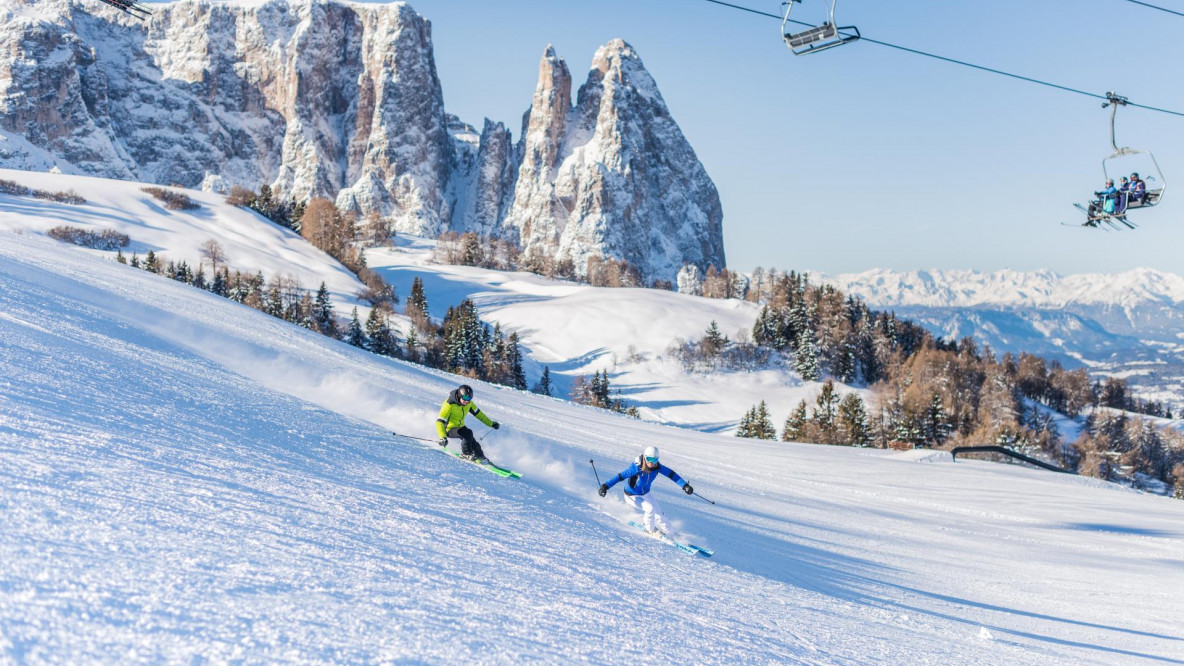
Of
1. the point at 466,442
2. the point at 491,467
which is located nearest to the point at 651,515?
the point at 491,467

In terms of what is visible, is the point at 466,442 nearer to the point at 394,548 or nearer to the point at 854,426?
the point at 394,548

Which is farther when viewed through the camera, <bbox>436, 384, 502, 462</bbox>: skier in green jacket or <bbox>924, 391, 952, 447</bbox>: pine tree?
<bbox>924, 391, 952, 447</bbox>: pine tree

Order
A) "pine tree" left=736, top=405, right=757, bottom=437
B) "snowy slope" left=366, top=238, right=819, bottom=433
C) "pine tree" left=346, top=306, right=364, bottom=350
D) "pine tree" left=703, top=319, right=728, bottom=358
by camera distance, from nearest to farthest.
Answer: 1. "pine tree" left=736, top=405, right=757, bottom=437
2. "pine tree" left=346, top=306, right=364, bottom=350
3. "snowy slope" left=366, top=238, right=819, bottom=433
4. "pine tree" left=703, top=319, right=728, bottom=358

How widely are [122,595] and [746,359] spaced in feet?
358

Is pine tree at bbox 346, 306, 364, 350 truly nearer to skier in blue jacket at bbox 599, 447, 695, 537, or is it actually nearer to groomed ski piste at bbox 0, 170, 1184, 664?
groomed ski piste at bbox 0, 170, 1184, 664

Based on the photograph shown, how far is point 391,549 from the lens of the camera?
734 cm

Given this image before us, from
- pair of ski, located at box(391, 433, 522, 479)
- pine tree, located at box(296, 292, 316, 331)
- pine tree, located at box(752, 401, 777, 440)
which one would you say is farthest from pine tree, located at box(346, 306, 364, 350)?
pair of ski, located at box(391, 433, 522, 479)

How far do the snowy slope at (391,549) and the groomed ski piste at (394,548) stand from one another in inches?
1.4

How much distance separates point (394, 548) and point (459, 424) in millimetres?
7501

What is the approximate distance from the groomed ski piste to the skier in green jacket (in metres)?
0.56

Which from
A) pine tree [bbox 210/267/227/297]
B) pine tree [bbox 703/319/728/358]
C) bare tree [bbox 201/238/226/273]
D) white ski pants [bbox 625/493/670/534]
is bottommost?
white ski pants [bbox 625/493/670/534]

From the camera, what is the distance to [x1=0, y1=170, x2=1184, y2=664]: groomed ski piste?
5164 mm

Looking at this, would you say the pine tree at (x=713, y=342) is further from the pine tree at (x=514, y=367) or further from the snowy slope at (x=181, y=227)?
the snowy slope at (x=181, y=227)

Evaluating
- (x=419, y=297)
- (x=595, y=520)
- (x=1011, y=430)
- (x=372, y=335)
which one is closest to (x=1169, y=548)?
(x=595, y=520)
